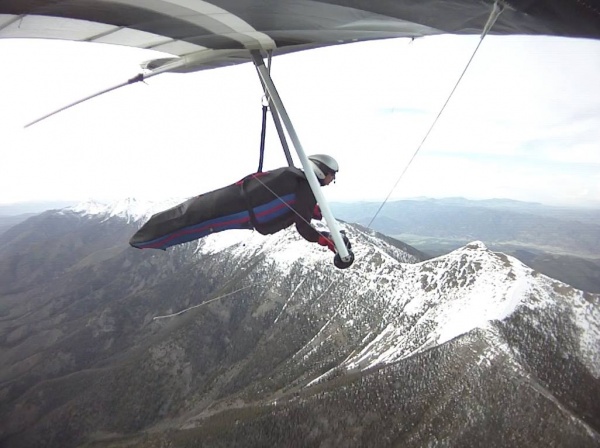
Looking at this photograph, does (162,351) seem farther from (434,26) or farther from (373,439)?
(434,26)

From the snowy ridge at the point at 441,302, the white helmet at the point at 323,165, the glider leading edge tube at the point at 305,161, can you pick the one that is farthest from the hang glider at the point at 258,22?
the snowy ridge at the point at 441,302

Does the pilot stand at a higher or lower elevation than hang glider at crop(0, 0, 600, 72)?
lower

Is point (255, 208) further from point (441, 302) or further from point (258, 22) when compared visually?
point (441, 302)

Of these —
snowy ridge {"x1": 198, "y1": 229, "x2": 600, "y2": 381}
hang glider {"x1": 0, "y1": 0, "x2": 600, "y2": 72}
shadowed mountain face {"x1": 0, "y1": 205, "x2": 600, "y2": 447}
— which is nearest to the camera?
hang glider {"x1": 0, "y1": 0, "x2": 600, "y2": 72}

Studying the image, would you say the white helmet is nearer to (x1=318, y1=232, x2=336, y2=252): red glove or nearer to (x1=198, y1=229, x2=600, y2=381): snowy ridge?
(x1=318, y1=232, x2=336, y2=252): red glove

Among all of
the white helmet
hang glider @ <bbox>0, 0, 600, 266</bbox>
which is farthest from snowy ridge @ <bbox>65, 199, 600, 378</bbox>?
hang glider @ <bbox>0, 0, 600, 266</bbox>

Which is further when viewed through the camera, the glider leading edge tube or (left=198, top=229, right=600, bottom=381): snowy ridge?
(left=198, top=229, right=600, bottom=381): snowy ridge

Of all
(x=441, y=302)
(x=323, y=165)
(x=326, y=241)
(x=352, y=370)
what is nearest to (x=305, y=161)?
(x=323, y=165)
